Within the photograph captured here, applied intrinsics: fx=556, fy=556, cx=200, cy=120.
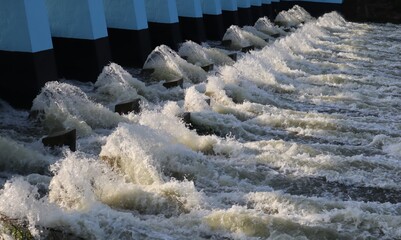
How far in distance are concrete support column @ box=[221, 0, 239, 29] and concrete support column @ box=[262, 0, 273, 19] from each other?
21.4 feet

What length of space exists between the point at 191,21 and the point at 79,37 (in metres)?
6.64

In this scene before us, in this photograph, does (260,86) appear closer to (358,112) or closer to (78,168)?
(358,112)

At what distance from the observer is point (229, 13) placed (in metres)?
22.1

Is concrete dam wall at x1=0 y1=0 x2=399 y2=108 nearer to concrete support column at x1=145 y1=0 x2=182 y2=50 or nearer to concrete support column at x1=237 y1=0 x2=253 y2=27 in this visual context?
concrete support column at x1=145 y1=0 x2=182 y2=50

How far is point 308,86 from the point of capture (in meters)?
13.1

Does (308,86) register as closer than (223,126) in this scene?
No

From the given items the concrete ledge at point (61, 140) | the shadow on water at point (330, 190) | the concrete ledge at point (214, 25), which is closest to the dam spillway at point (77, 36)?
the concrete ledge at point (214, 25)

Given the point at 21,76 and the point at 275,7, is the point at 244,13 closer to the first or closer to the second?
the point at 275,7

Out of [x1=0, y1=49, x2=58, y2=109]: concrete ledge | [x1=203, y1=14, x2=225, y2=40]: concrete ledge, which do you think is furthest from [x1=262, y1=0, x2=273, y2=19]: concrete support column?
[x1=0, y1=49, x2=58, y2=109]: concrete ledge

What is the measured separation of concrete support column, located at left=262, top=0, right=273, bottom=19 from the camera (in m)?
28.6

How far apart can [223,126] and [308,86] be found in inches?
179

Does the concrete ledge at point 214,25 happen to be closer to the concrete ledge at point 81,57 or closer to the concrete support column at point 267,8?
the concrete ledge at point 81,57

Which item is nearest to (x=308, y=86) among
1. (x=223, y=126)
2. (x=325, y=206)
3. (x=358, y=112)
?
(x=358, y=112)

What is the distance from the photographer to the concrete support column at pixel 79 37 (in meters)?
12.0
